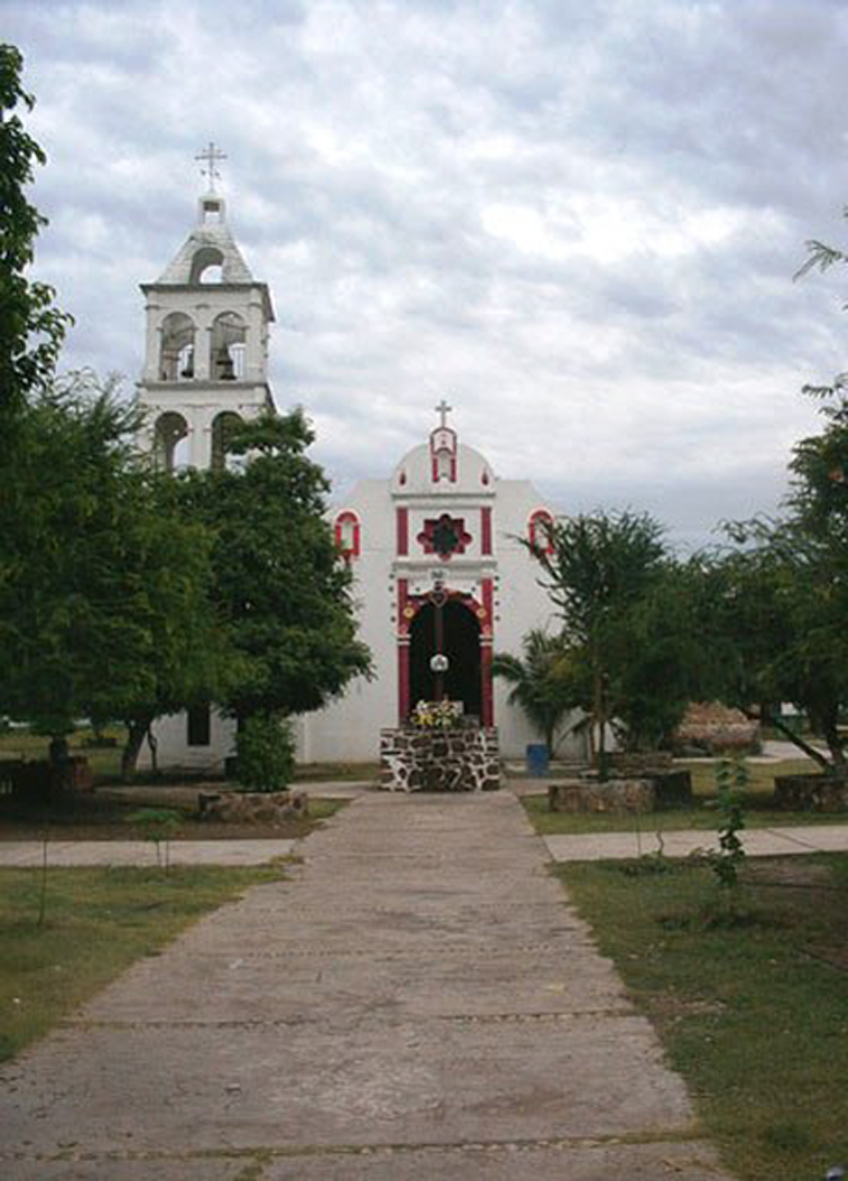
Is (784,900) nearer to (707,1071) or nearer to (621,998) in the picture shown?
(621,998)

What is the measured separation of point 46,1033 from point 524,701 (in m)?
31.7

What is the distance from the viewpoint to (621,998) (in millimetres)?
6961

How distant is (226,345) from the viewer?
1444 inches

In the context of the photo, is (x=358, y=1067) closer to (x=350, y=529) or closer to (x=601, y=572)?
(x=601, y=572)

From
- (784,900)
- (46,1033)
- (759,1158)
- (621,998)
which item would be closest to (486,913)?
(784,900)

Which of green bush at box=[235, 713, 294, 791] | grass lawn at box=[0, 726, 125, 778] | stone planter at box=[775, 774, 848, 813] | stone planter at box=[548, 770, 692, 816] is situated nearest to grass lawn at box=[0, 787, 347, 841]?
green bush at box=[235, 713, 294, 791]

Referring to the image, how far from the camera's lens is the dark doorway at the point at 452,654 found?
134ft

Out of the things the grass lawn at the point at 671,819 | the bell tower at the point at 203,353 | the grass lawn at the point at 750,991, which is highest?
the bell tower at the point at 203,353

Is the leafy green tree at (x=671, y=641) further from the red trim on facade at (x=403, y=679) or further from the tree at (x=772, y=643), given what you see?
the red trim on facade at (x=403, y=679)

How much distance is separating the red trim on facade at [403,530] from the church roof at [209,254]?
7.86 metres

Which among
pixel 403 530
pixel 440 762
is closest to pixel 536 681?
pixel 403 530

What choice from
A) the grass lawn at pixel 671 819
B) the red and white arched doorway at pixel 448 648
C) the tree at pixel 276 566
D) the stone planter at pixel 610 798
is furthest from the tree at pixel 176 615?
the red and white arched doorway at pixel 448 648

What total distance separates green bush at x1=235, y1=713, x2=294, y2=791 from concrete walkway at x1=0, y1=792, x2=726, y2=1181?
30.0 feet

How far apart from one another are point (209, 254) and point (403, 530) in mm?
9267
